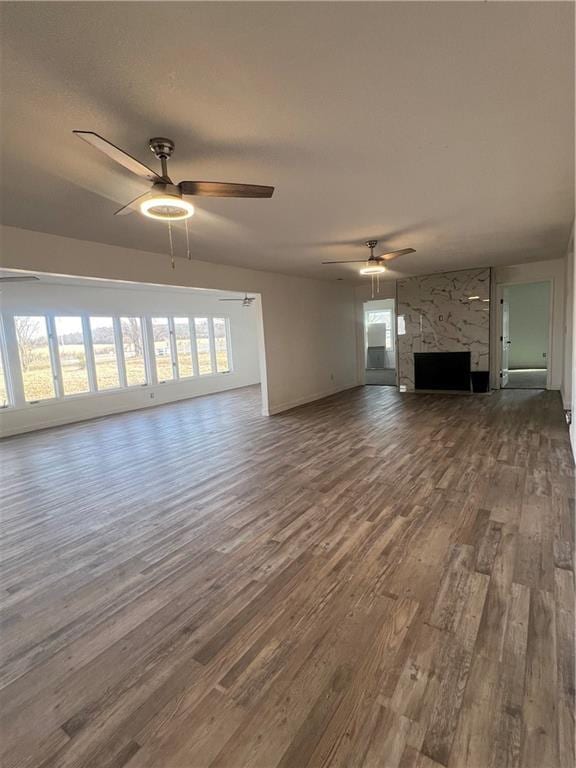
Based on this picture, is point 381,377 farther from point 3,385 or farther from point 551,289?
point 3,385

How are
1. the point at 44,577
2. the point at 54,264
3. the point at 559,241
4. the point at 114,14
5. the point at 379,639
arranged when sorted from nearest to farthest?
the point at 114,14 < the point at 379,639 < the point at 44,577 < the point at 54,264 < the point at 559,241

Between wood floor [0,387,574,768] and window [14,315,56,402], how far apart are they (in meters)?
3.15

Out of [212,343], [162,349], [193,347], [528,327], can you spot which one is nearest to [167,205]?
[162,349]

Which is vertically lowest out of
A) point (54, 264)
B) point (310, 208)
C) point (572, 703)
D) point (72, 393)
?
point (572, 703)

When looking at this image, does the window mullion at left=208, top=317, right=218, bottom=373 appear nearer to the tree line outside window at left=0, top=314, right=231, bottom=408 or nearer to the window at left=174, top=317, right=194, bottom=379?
the tree line outside window at left=0, top=314, right=231, bottom=408

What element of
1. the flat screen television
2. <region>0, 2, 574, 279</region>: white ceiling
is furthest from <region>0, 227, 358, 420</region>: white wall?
the flat screen television

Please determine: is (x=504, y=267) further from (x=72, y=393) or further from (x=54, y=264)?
(x=72, y=393)

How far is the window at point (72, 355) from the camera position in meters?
7.03

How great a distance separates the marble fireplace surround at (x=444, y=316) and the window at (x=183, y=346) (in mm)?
5164

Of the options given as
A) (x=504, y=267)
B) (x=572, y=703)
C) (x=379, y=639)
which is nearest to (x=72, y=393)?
(x=379, y=639)

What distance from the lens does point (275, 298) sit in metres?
6.88

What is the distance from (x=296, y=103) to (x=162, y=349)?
7.49m

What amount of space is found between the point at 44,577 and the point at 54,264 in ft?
10.4

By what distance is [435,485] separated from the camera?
3.39m
